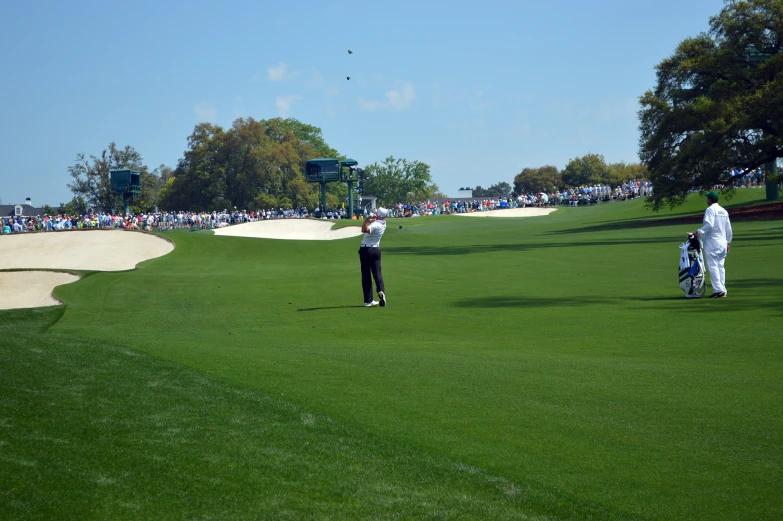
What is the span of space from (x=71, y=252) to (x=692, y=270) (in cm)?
3150

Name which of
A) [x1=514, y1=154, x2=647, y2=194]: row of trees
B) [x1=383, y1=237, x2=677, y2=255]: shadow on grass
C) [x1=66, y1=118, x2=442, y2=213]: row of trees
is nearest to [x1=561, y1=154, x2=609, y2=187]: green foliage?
[x1=514, y1=154, x2=647, y2=194]: row of trees

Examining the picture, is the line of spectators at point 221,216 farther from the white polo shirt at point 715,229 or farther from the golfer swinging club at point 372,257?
the white polo shirt at point 715,229

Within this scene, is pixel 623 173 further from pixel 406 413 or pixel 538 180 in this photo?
pixel 406 413

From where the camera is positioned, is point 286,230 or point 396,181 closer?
point 286,230

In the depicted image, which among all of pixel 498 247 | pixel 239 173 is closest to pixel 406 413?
pixel 498 247

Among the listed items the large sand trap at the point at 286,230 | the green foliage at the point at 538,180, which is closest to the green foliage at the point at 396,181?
the green foliage at the point at 538,180

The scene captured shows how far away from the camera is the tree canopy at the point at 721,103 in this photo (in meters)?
42.4

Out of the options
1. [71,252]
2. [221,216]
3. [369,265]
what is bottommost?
[369,265]

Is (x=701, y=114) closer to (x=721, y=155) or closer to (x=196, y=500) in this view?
(x=721, y=155)

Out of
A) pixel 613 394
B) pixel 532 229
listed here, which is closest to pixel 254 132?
pixel 532 229

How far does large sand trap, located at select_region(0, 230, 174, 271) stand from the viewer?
117 feet

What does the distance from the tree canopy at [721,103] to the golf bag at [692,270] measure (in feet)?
93.1

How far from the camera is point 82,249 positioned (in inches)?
1548

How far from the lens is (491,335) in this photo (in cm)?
1312
